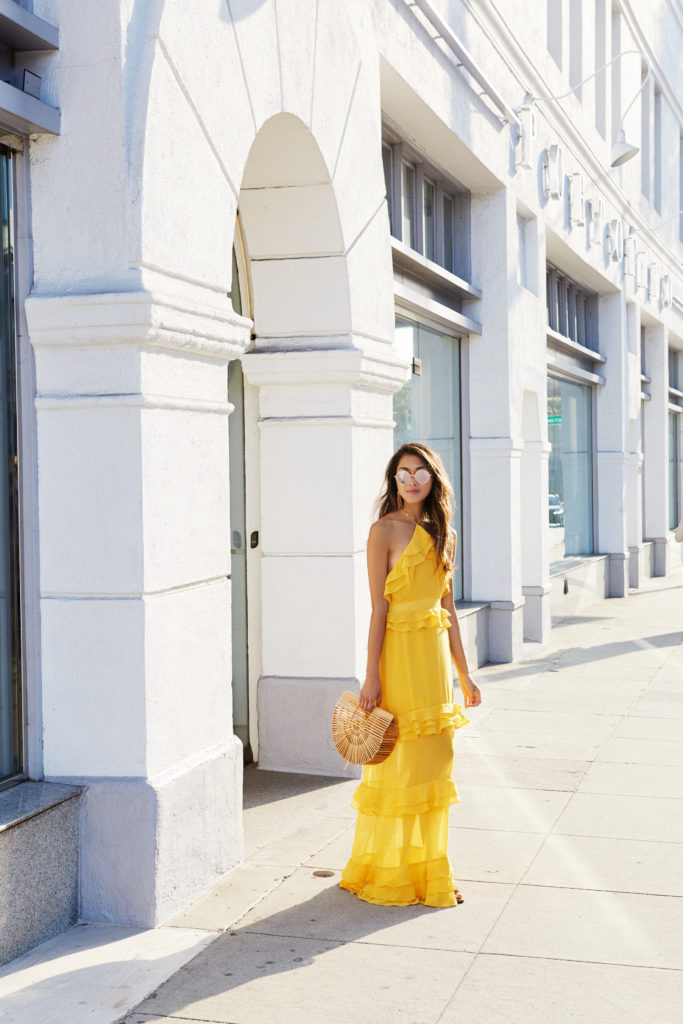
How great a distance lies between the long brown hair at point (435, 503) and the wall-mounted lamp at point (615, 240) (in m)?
13.0

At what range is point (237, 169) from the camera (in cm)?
559

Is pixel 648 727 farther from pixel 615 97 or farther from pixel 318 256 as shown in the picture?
pixel 615 97

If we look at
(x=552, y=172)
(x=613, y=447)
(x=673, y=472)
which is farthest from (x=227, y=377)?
(x=673, y=472)

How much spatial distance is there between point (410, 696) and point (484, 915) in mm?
889

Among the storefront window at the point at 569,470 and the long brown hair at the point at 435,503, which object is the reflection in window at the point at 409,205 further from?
the storefront window at the point at 569,470

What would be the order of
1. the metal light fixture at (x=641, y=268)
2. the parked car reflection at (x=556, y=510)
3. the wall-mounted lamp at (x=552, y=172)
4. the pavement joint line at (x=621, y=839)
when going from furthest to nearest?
the metal light fixture at (x=641, y=268)
the parked car reflection at (x=556, y=510)
the wall-mounted lamp at (x=552, y=172)
the pavement joint line at (x=621, y=839)

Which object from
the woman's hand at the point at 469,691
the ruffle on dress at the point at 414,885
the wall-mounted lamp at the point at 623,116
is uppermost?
the wall-mounted lamp at the point at 623,116

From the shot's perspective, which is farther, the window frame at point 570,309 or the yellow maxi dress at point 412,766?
the window frame at point 570,309

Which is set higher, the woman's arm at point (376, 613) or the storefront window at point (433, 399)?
the storefront window at point (433, 399)

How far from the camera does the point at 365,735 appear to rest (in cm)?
506

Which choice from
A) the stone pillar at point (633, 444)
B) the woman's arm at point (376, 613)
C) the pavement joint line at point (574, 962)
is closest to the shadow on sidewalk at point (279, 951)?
the pavement joint line at point (574, 962)

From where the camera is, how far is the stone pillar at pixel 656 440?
23031 mm

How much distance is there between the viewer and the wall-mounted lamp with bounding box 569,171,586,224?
47.9 ft

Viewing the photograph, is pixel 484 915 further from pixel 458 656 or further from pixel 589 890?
pixel 458 656
